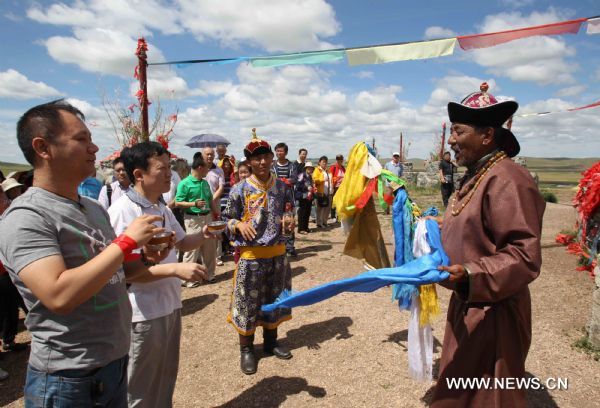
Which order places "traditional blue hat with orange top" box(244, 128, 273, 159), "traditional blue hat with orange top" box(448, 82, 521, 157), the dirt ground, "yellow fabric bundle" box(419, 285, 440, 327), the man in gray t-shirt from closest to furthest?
the man in gray t-shirt
"traditional blue hat with orange top" box(448, 82, 521, 157)
"yellow fabric bundle" box(419, 285, 440, 327)
the dirt ground
"traditional blue hat with orange top" box(244, 128, 273, 159)

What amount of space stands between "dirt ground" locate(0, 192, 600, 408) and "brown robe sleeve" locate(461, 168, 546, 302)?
2.03 m

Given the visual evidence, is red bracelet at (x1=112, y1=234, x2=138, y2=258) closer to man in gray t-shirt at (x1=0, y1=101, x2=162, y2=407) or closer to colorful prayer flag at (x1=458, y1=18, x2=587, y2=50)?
man in gray t-shirt at (x1=0, y1=101, x2=162, y2=407)

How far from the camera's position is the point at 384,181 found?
4.10m

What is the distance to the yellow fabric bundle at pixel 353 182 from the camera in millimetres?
4382

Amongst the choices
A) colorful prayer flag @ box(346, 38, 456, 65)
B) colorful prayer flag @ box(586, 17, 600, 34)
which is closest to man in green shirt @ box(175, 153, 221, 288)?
colorful prayer flag @ box(346, 38, 456, 65)

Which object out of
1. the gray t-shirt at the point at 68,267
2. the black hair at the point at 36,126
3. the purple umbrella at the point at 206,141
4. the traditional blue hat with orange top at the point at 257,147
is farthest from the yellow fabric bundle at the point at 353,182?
the purple umbrella at the point at 206,141

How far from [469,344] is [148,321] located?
6.53 feet

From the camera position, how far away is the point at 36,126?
58.2 inches

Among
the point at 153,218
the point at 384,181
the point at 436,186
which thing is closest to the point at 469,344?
the point at 153,218

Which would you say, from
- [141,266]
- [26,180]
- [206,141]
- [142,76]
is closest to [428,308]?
[141,266]

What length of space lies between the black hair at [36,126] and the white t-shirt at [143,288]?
879 millimetres

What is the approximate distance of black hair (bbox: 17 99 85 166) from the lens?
1.48m

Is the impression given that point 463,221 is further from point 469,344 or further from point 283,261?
point 283,261

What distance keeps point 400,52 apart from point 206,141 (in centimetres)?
838
